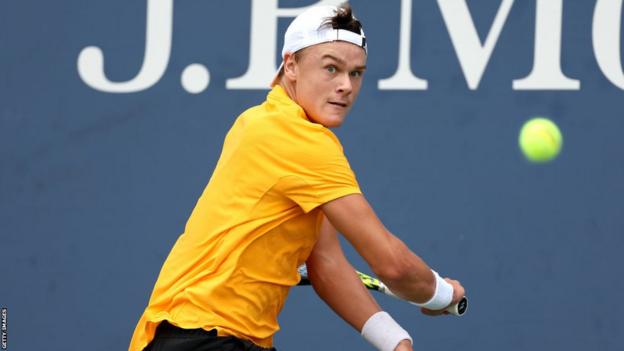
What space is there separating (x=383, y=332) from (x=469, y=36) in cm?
177

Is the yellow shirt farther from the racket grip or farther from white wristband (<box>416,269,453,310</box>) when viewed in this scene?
the racket grip

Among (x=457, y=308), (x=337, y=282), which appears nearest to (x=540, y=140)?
(x=457, y=308)

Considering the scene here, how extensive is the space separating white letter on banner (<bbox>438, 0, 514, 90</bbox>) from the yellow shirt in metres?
1.71

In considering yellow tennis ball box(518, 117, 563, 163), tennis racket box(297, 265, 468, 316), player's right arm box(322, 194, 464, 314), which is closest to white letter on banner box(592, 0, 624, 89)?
yellow tennis ball box(518, 117, 563, 163)

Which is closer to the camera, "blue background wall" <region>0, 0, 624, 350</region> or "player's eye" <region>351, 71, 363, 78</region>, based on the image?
"player's eye" <region>351, 71, 363, 78</region>

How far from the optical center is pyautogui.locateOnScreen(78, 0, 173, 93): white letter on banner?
481 centimetres

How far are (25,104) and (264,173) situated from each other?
2.24 meters

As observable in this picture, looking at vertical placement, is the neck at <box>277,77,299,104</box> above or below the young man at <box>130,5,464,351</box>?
above

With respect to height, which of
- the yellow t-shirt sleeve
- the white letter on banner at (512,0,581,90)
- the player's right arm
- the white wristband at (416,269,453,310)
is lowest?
the white wristband at (416,269,453,310)

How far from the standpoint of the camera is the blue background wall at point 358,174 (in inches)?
179

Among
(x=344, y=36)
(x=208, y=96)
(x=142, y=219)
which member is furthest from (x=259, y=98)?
(x=344, y=36)

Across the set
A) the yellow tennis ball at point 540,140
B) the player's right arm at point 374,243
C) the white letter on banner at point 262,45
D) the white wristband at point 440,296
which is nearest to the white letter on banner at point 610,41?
the yellow tennis ball at point 540,140

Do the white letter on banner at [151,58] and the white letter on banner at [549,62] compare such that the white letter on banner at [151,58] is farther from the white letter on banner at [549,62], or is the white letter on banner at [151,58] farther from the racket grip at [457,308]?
the racket grip at [457,308]

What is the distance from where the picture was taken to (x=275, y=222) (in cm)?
296
